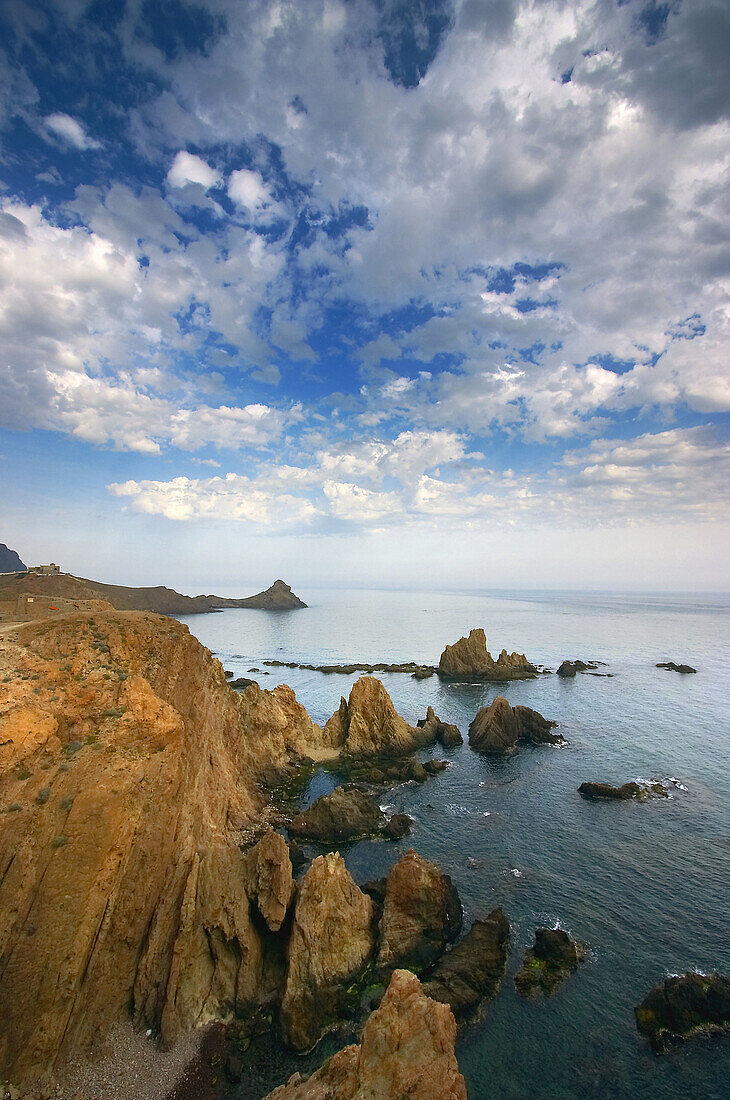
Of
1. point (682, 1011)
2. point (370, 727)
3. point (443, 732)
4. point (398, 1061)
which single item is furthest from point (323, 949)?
point (443, 732)

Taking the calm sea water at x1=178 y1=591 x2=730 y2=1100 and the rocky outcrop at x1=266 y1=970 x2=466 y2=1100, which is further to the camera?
the calm sea water at x1=178 y1=591 x2=730 y2=1100

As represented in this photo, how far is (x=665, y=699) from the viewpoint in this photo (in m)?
70.6

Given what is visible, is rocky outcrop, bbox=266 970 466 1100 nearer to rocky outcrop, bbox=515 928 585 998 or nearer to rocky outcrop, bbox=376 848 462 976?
rocky outcrop, bbox=376 848 462 976

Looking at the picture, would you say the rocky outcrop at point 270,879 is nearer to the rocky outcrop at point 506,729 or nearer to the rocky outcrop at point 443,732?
the rocky outcrop at point 443,732

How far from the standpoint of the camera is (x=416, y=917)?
2395 centimetres

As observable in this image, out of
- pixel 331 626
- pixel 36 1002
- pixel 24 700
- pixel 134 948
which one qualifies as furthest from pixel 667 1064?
pixel 331 626

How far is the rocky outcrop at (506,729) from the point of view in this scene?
170ft

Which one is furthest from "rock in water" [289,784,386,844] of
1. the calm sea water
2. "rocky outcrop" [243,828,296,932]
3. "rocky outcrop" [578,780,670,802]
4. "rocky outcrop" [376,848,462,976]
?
"rocky outcrop" [578,780,670,802]

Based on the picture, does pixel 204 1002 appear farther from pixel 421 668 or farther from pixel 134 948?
pixel 421 668

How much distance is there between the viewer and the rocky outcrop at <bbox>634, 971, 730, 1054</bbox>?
63.1ft

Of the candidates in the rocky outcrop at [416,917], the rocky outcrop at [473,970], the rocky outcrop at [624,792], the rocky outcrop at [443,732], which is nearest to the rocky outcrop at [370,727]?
the rocky outcrop at [443,732]

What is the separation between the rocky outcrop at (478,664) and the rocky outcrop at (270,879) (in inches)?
2570

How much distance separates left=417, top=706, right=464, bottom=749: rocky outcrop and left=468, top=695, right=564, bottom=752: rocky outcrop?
163cm

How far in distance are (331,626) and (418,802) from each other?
127 meters
